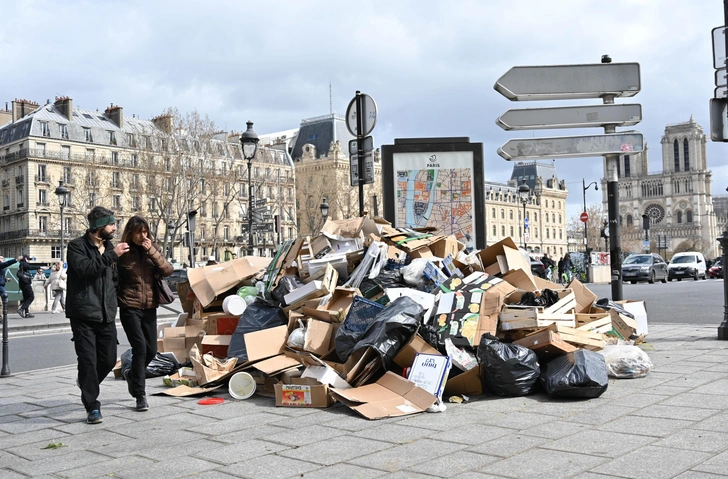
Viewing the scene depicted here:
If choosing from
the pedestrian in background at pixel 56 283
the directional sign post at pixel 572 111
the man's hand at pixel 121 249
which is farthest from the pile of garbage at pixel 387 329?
the pedestrian in background at pixel 56 283

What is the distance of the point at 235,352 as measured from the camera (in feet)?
26.2

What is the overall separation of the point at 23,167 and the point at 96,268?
7485 centimetres

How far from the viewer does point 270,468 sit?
4703 mm

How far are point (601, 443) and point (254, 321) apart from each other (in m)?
4.28

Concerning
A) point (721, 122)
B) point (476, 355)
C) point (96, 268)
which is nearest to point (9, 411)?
point (96, 268)

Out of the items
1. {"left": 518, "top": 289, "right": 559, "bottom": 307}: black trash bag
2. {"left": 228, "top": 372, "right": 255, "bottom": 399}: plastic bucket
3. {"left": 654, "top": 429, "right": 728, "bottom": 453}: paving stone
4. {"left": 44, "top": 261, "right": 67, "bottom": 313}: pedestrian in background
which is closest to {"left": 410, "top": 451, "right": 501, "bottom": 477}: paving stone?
{"left": 654, "top": 429, "right": 728, "bottom": 453}: paving stone

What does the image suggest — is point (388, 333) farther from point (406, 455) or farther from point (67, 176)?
point (67, 176)

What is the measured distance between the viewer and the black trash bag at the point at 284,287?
876 centimetres

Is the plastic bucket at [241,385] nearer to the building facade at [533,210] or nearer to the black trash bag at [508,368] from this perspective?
the black trash bag at [508,368]

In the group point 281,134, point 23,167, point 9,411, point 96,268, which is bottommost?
point 9,411

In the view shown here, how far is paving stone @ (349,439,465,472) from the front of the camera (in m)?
4.71

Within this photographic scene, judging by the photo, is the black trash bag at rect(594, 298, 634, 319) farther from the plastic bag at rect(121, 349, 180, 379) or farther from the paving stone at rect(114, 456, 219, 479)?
the paving stone at rect(114, 456, 219, 479)

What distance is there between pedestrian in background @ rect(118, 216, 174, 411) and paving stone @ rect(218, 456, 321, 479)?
2228 millimetres

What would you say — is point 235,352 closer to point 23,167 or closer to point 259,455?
point 259,455
